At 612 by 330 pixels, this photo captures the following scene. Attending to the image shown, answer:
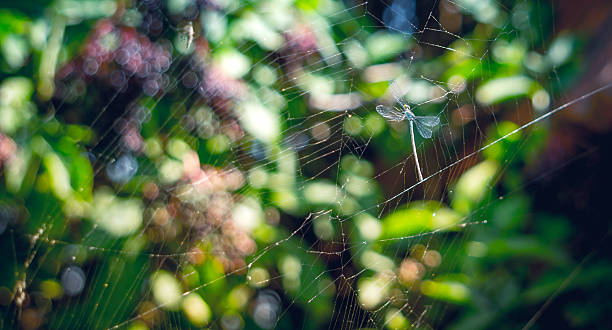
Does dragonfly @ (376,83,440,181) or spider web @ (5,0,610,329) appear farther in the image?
spider web @ (5,0,610,329)

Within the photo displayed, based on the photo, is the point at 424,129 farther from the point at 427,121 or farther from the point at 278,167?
the point at 278,167

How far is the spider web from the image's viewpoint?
34.2 inches

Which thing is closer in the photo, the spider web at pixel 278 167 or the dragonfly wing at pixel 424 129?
the dragonfly wing at pixel 424 129

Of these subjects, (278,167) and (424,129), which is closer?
(424,129)

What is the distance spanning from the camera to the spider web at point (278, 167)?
869 mm

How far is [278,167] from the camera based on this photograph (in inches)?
35.1

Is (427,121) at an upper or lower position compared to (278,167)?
upper

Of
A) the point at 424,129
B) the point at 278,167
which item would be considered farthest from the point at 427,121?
the point at 278,167

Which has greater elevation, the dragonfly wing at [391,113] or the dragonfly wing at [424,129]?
the dragonfly wing at [391,113]

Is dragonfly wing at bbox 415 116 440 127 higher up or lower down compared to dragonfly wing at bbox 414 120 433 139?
higher up

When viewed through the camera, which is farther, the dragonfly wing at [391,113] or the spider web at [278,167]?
the spider web at [278,167]

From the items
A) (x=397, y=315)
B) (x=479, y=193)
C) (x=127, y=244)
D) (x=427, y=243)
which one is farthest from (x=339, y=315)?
(x=127, y=244)

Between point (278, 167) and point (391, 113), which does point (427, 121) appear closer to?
point (391, 113)

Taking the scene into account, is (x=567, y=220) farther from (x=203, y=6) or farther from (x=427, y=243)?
(x=203, y=6)
